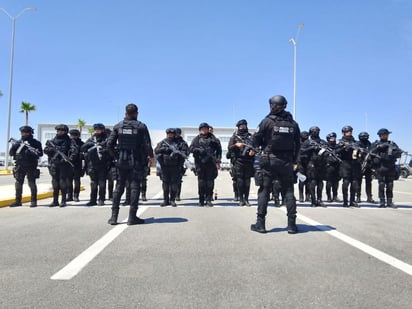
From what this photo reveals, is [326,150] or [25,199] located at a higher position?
[326,150]

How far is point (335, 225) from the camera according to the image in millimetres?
5629

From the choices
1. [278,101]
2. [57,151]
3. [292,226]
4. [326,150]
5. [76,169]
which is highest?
[278,101]

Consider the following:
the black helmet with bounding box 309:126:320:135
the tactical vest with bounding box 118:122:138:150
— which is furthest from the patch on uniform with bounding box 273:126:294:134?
the black helmet with bounding box 309:126:320:135

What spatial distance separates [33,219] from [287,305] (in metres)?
5.37

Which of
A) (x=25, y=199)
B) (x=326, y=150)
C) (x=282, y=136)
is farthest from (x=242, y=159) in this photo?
(x=25, y=199)

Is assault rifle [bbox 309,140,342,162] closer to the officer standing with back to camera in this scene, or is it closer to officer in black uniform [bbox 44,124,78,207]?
the officer standing with back to camera

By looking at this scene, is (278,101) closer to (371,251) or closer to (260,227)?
(260,227)

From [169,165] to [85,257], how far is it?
4.85 metres

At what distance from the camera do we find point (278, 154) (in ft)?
16.8

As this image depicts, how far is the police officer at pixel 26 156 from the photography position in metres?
7.63

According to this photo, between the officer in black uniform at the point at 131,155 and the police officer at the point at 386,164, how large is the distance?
243 inches

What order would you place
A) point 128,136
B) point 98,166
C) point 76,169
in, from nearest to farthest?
1. point 128,136
2. point 98,166
3. point 76,169

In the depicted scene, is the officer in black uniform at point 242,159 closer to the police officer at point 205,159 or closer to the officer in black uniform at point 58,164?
the police officer at point 205,159

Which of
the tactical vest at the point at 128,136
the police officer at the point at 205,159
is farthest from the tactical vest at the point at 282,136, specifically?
the police officer at the point at 205,159
